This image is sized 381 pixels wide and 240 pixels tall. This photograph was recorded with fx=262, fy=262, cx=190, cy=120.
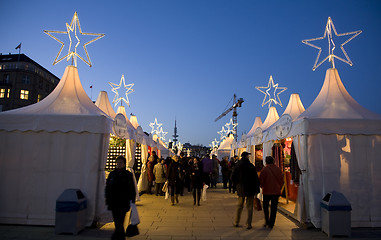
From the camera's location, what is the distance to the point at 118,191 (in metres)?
4.58

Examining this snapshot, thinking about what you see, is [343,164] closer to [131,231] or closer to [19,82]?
[131,231]

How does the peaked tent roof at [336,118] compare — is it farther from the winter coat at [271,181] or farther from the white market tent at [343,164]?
the winter coat at [271,181]

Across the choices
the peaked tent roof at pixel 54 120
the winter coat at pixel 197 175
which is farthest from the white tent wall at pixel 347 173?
the peaked tent roof at pixel 54 120

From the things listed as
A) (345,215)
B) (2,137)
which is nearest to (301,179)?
(345,215)

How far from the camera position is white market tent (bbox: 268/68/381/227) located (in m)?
6.47

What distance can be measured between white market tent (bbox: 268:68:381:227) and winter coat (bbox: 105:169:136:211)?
4466 mm

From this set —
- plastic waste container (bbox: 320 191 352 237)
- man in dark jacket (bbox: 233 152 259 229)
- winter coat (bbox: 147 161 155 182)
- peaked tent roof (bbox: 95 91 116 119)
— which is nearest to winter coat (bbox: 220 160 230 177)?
winter coat (bbox: 147 161 155 182)

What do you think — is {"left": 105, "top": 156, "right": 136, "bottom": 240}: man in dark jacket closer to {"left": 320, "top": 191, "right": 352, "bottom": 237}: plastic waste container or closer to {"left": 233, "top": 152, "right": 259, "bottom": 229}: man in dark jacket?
{"left": 233, "top": 152, "right": 259, "bottom": 229}: man in dark jacket

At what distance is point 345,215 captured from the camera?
18.6 feet

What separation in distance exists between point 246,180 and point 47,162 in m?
4.95

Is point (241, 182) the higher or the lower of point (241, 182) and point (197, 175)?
the higher

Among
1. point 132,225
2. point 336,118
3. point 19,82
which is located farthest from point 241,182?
point 19,82

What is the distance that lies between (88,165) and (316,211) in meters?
5.62

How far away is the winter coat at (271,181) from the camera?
251 inches
